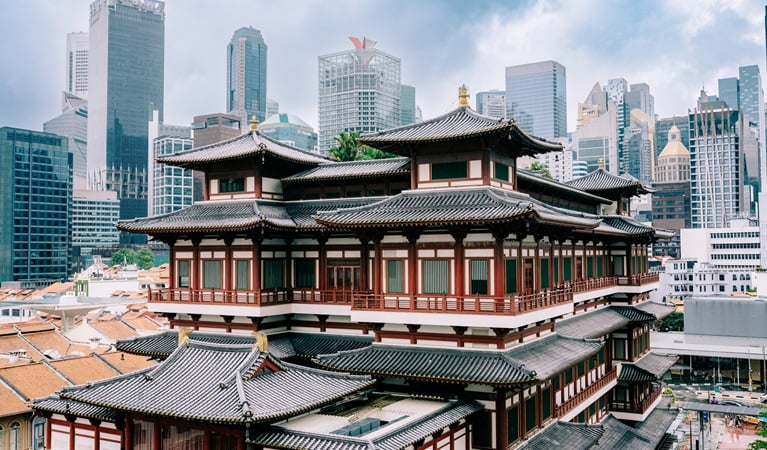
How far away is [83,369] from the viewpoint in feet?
143

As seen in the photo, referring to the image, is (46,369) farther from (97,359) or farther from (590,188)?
(590,188)

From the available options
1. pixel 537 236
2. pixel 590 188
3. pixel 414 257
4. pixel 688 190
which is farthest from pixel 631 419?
pixel 688 190

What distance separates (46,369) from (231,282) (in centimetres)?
1783

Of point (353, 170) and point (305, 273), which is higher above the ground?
point (353, 170)

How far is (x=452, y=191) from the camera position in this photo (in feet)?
93.9

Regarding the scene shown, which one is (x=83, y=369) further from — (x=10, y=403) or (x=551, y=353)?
(x=551, y=353)

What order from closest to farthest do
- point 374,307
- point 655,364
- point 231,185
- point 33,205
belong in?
point 374,307
point 231,185
point 655,364
point 33,205

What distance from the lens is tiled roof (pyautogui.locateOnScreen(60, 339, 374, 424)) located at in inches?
865

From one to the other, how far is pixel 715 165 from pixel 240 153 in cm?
18779

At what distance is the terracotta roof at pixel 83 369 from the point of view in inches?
1665

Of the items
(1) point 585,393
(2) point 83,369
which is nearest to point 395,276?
(1) point 585,393

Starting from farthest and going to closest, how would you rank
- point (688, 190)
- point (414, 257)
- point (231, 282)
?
point (688, 190)
point (231, 282)
point (414, 257)

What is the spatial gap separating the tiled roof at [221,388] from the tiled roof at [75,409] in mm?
2445

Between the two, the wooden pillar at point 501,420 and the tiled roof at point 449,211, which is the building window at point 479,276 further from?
the wooden pillar at point 501,420
